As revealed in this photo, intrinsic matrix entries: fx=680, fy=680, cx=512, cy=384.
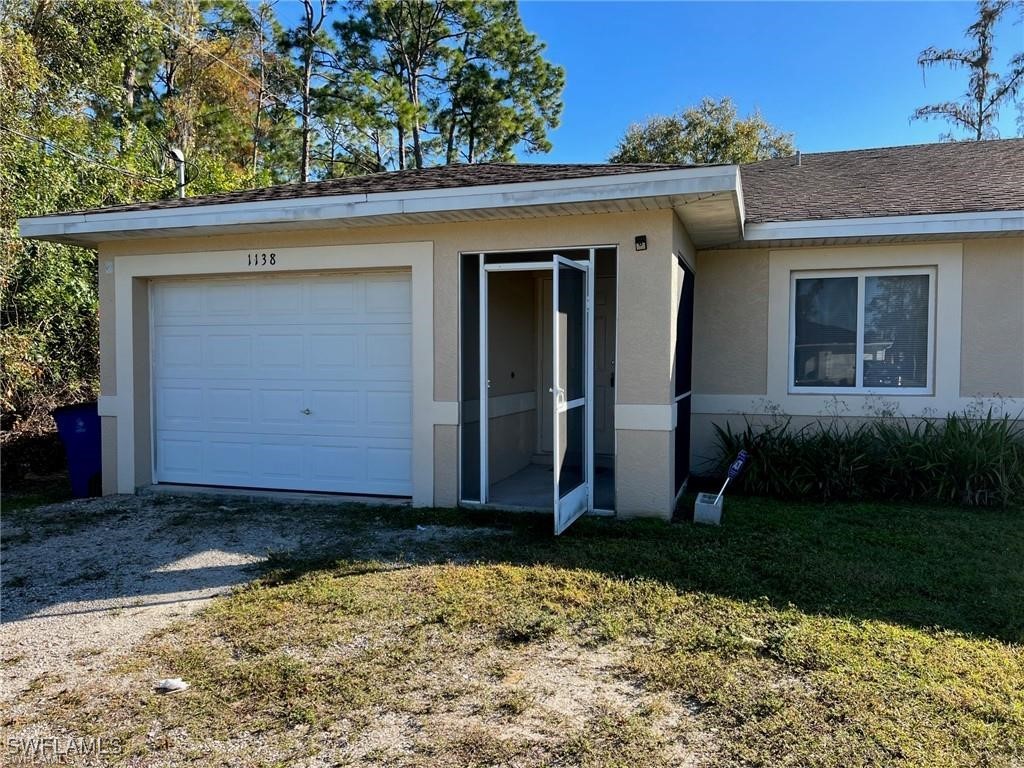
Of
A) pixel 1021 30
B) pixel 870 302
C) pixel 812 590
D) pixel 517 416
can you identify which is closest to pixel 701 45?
pixel 1021 30

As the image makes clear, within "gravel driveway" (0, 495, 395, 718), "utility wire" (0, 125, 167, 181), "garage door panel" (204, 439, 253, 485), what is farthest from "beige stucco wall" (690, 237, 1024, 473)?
"utility wire" (0, 125, 167, 181)

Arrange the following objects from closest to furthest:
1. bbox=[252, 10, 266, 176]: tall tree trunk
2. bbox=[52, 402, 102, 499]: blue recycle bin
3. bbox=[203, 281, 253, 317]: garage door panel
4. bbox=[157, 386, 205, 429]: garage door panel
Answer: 1. bbox=[203, 281, 253, 317]: garage door panel
2. bbox=[157, 386, 205, 429]: garage door panel
3. bbox=[52, 402, 102, 499]: blue recycle bin
4. bbox=[252, 10, 266, 176]: tall tree trunk

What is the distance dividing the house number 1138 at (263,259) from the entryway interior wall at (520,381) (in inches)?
82.0

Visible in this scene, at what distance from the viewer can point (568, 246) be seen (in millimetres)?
6211

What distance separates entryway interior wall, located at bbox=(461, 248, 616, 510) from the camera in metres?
6.73

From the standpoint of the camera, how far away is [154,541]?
19.0ft

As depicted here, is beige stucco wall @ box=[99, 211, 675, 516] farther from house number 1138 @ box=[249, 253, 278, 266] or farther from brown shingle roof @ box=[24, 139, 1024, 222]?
brown shingle roof @ box=[24, 139, 1024, 222]

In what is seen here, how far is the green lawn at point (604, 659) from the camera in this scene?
2811 millimetres

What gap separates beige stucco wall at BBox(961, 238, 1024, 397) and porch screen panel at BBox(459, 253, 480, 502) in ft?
17.5

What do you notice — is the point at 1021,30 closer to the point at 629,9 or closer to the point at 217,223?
the point at 629,9

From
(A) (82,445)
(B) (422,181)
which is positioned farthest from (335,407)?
(A) (82,445)

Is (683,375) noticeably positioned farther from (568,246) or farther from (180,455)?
(180,455)

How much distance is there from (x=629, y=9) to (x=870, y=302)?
26.1 feet

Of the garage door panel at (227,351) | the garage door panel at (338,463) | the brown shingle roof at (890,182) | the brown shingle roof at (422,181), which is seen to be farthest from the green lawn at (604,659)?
the brown shingle roof at (890,182)
